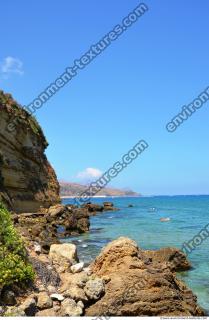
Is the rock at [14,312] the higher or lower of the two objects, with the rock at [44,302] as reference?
higher

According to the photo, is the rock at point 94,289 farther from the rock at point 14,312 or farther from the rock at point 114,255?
the rock at point 14,312

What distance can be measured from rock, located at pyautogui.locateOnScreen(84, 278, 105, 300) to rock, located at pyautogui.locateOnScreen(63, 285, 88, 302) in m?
0.14

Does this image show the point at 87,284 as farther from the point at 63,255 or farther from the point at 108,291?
the point at 63,255

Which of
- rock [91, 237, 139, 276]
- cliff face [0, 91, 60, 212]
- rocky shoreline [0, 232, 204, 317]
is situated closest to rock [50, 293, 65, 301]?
rocky shoreline [0, 232, 204, 317]

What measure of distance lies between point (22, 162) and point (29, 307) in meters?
41.0

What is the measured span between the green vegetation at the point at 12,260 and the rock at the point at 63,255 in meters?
2.37

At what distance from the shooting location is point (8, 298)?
11.3 m

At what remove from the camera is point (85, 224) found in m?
45.3

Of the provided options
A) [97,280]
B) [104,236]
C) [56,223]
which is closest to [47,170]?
[56,223]

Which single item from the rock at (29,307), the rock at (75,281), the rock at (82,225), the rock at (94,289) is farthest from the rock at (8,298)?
the rock at (82,225)

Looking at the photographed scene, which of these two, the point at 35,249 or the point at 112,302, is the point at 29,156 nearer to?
the point at 35,249

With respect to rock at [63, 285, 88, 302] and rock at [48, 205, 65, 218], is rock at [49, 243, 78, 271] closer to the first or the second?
rock at [63, 285, 88, 302]

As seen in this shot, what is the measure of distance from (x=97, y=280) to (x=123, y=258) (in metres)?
1.50

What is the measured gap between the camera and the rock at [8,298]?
36.9 feet
